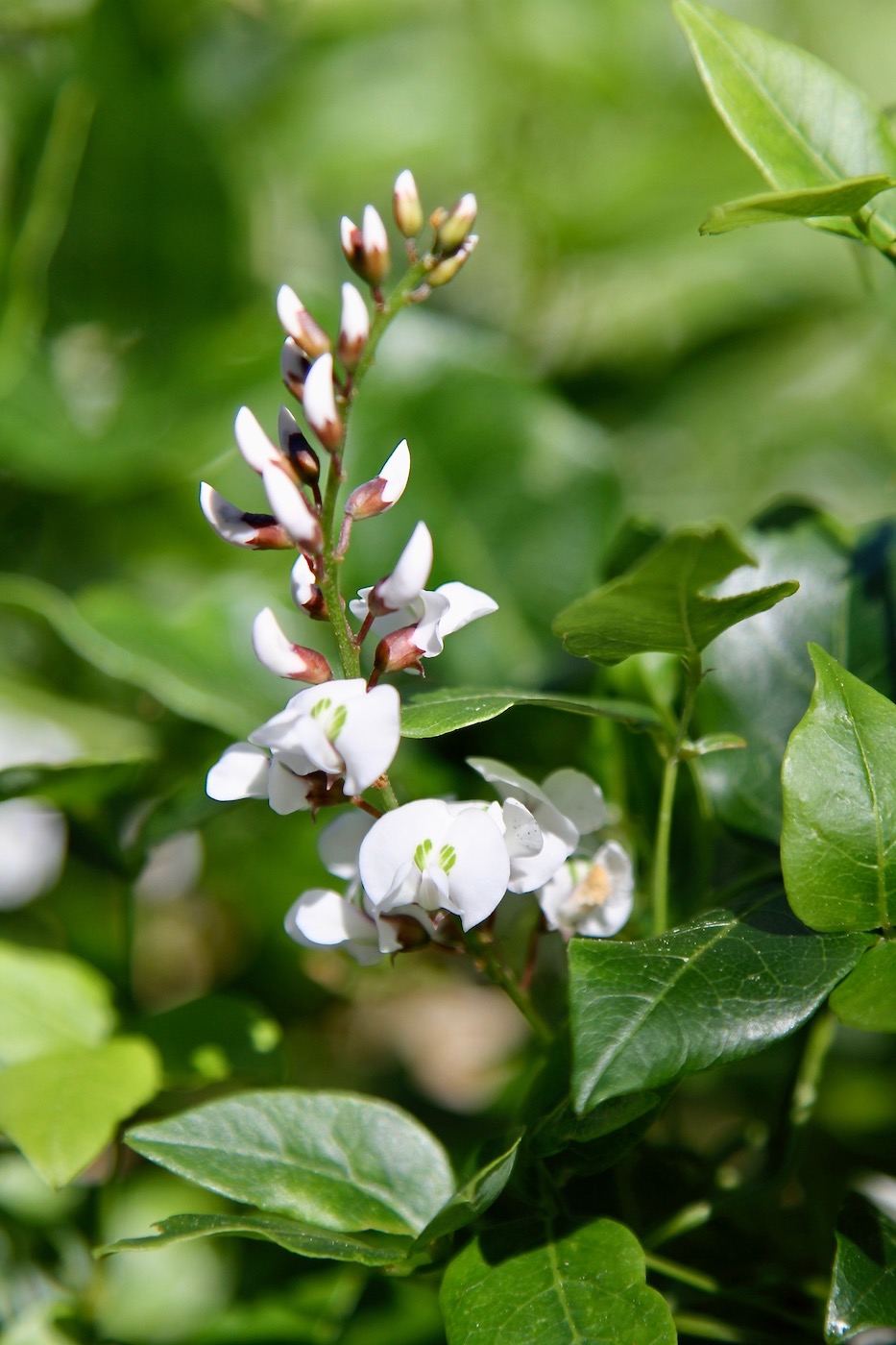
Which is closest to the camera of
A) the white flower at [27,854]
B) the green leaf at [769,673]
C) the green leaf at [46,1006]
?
the green leaf at [769,673]

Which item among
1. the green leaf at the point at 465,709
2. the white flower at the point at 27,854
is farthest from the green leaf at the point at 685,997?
the white flower at the point at 27,854

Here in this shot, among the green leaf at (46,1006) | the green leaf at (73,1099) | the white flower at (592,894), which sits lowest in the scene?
the green leaf at (46,1006)

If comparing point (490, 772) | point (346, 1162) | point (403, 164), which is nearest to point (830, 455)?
point (403, 164)

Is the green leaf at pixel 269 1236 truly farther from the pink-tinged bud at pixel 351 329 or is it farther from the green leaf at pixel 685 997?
the pink-tinged bud at pixel 351 329

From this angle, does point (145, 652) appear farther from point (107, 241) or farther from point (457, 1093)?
point (457, 1093)

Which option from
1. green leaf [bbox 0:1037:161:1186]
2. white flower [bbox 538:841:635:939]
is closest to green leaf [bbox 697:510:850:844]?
white flower [bbox 538:841:635:939]

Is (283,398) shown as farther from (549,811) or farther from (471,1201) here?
(471,1201)

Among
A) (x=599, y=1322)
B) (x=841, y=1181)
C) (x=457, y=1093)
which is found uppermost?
(x=599, y=1322)
